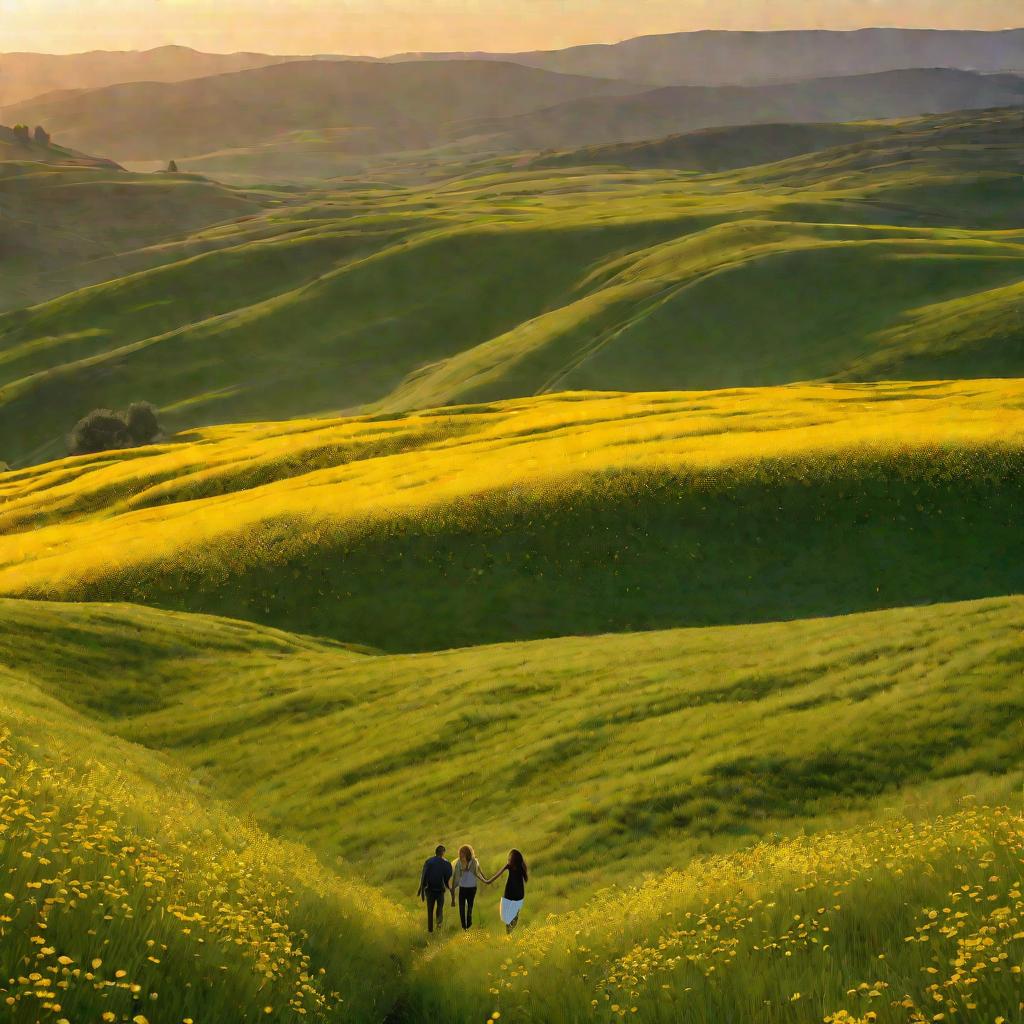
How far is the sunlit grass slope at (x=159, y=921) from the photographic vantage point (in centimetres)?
1061

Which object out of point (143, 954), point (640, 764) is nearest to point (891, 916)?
point (143, 954)

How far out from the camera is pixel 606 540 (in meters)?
51.7

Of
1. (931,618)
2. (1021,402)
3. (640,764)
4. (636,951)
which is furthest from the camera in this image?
(1021,402)

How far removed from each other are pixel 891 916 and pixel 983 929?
188cm

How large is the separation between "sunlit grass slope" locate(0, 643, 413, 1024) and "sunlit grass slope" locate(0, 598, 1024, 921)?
18.9 ft

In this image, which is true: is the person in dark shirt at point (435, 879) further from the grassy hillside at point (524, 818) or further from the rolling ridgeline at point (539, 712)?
the rolling ridgeline at point (539, 712)

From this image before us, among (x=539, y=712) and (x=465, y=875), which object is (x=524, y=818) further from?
(x=539, y=712)

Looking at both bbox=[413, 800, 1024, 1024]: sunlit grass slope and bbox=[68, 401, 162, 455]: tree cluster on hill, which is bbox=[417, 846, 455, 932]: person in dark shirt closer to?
bbox=[413, 800, 1024, 1024]: sunlit grass slope

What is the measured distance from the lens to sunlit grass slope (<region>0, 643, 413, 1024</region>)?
1061cm

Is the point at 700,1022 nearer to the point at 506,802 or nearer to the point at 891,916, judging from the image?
the point at 891,916

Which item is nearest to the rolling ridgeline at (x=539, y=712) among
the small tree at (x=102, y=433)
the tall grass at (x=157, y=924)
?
the tall grass at (x=157, y=924)

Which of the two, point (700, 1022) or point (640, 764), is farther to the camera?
point (640, 764)

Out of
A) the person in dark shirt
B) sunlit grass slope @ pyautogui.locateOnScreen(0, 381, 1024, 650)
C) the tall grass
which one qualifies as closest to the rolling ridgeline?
the tall grass

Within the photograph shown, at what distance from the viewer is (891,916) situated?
496 inches
